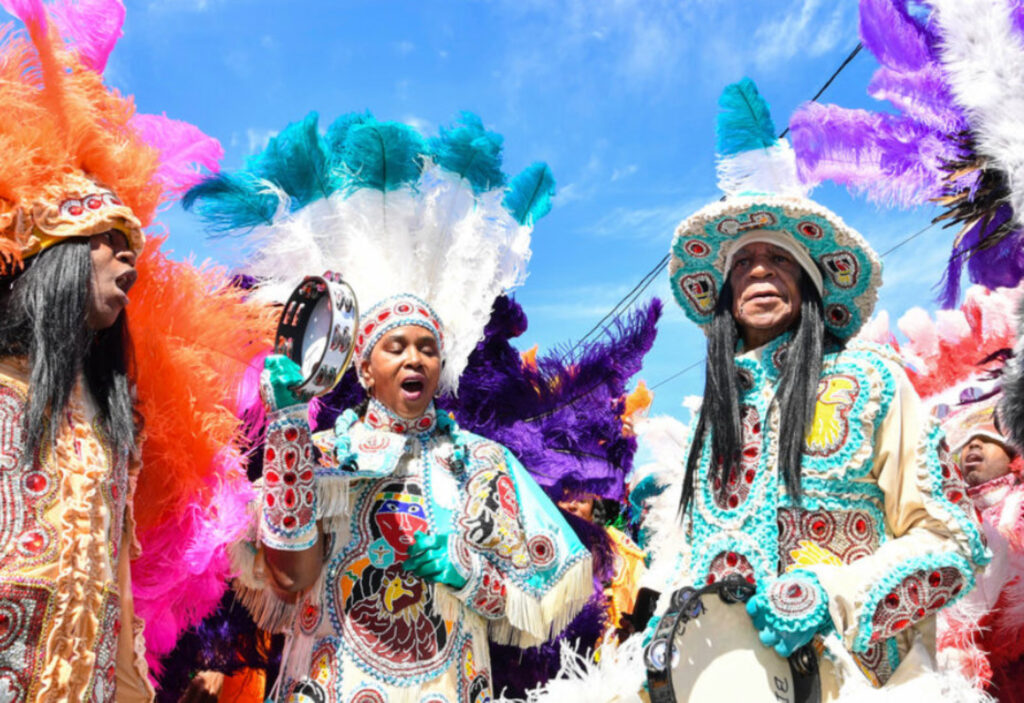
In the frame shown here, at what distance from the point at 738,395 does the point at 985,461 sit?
170 cm

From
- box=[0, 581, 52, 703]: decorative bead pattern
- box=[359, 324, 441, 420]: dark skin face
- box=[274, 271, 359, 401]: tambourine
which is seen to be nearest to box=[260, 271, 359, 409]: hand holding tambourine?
box=[274, 271, 359, 401]: tambourine

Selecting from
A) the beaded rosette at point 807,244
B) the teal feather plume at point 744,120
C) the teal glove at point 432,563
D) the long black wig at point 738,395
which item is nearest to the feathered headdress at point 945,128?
the teal feather plume at point 744,120

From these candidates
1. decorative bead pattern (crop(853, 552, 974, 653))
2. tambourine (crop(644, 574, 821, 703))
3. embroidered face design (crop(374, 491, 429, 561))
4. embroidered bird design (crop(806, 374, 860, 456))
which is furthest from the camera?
embroidered face design (crop(374, 491, 429, 561))

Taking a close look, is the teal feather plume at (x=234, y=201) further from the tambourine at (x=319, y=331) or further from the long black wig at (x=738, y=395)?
the long black wig at (x=738, y=395)

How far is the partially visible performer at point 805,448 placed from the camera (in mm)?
2168

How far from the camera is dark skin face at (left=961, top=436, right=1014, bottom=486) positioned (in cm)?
368

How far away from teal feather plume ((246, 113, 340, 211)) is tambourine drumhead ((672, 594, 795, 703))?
244 centimetres

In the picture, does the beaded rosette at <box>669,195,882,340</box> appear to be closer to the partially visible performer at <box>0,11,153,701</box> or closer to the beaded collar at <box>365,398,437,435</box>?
the beaded collar at <box>365,398,437,435</box>

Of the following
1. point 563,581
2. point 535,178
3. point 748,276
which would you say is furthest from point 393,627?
point 535,178

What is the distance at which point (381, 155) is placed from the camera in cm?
375

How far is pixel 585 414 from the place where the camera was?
15.2ft

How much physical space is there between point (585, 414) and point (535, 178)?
1186 millimetres

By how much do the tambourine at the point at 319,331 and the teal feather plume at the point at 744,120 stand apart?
4.15ft

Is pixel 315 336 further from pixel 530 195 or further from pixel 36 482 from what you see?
pixel 530 195
